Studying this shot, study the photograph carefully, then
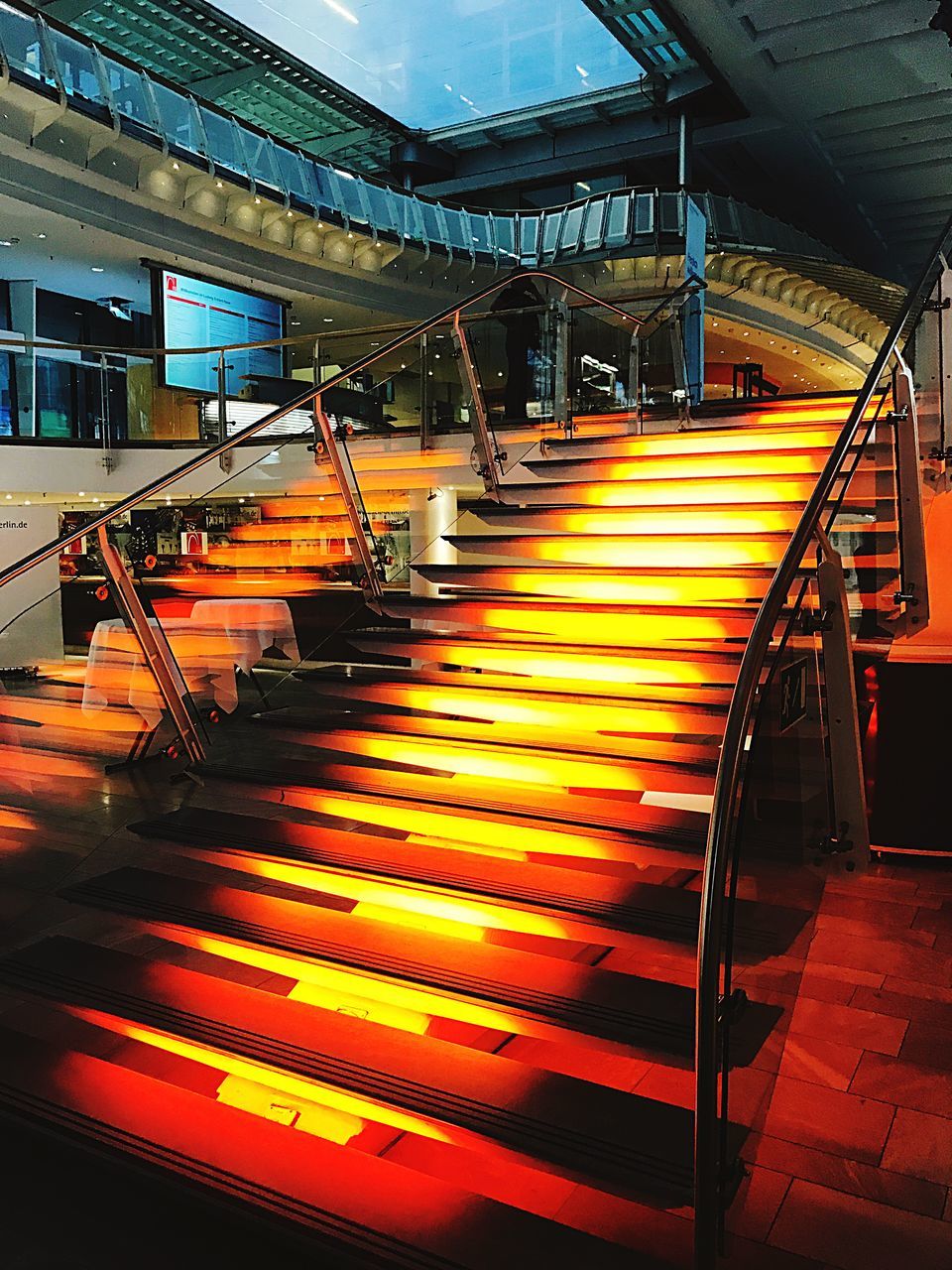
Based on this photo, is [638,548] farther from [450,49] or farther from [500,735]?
[450,49]

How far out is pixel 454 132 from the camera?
1925cm

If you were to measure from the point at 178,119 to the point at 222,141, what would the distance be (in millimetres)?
663

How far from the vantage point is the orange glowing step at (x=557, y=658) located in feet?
12.0

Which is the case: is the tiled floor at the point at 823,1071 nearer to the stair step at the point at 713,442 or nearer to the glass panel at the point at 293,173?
the stair step at the point at 713,442

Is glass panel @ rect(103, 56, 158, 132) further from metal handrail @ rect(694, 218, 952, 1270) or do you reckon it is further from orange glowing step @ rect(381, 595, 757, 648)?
metal handrail @ rect(694, 218, 952, 1270)

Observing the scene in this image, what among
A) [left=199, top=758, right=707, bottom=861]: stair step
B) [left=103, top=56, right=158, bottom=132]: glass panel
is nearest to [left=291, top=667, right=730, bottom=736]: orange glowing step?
[left=199, top=758, right=707, bottom=861]: stair step

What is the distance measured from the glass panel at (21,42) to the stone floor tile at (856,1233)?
1070 cm

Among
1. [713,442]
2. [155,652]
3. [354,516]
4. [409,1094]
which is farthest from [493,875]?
[713,442]

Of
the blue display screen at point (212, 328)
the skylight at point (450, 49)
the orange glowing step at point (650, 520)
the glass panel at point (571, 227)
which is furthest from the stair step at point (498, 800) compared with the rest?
the skylight at point (450, 49)

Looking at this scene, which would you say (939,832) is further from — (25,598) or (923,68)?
(923,68)

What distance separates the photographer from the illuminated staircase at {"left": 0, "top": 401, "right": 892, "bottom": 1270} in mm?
2172

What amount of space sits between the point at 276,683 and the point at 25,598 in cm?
108

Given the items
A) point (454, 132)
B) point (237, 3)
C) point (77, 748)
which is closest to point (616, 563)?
point (77, 748)

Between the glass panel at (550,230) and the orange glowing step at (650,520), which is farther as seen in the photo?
the glass panel at (550,230)
